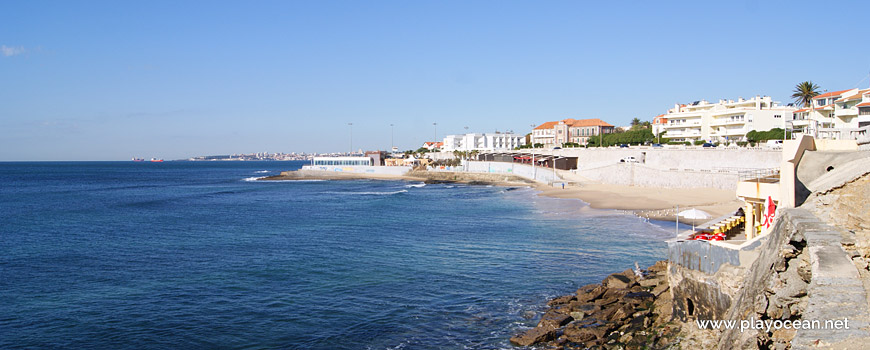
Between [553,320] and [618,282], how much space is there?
4296 millimetres

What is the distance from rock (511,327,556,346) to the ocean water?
13.7 inches

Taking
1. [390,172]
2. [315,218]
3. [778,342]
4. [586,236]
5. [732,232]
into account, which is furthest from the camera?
[390,172]

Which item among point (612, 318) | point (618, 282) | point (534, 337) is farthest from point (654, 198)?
point (534, 337)

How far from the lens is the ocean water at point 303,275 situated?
53.8ft

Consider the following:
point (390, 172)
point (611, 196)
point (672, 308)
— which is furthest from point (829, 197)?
point (390, 172)

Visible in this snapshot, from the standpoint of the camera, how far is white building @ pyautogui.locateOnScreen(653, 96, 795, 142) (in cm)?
7331

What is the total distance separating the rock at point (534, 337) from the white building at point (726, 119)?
65.9 m

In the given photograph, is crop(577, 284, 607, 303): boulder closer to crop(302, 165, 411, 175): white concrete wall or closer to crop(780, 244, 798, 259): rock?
crop(780, 244, 798, 259): rock

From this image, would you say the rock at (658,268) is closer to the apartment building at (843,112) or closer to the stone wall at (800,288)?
the stone wall at (800,288)

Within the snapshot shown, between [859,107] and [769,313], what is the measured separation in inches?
2014

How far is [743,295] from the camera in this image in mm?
11086

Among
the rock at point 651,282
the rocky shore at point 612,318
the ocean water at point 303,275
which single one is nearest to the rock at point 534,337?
the rocky shore at point 612,318

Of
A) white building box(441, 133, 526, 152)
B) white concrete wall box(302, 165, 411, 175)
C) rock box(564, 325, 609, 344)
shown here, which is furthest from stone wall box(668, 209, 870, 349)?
white building box(441, 133, 526, 152)

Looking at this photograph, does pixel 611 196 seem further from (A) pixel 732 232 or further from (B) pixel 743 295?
(B) pixel 743 295
